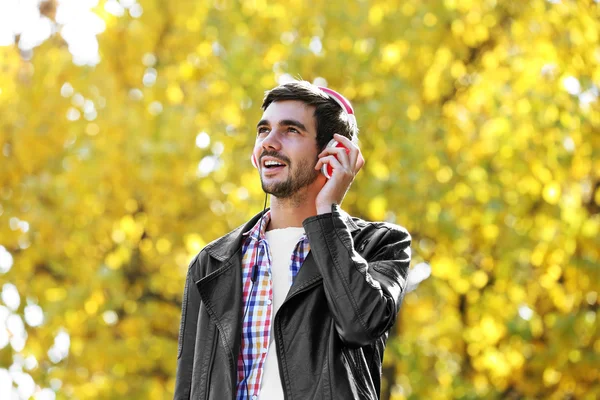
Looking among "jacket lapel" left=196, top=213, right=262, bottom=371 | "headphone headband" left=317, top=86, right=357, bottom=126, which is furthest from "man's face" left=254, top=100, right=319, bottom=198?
"jacket lapel" left=196, top=213, right=262, bottom=371

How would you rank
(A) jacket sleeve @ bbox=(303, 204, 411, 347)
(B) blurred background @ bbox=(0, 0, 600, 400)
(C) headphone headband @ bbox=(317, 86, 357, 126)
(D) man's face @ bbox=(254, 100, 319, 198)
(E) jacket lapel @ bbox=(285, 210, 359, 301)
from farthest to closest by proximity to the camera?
1. (B) blurred background @ bbox=(0, 0, 600, 400)
2. (C) headphone headband @ bbox=(317, 86, 357, 126)
3. (D) man's face @ bbox=(254, 100, 319, 198)
4. (E) jacket lapel @ bbox=(285, 210, 359, 301)
5. (A) jacket sleeve @ bbox=(303, 204, 411, 347)

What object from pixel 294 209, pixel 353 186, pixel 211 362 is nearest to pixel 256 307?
pixel 211 362

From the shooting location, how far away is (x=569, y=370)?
25.3 feet

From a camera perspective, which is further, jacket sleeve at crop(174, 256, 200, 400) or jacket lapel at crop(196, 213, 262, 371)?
jacket sleeve at crop(174, 256, 200, 400)

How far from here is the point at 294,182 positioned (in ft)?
9.29

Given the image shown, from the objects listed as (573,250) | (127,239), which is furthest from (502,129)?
(127,239)

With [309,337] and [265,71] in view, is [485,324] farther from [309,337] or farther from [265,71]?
[309,337]

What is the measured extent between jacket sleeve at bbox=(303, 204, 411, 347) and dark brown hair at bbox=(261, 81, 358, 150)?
0.97ft

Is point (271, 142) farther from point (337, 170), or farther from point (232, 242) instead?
point (232, 242)

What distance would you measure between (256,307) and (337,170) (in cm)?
48

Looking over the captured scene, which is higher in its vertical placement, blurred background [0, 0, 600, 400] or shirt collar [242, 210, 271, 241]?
blurred background [0, 0, 600, 400]

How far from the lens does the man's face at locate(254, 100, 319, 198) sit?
9.27 feet

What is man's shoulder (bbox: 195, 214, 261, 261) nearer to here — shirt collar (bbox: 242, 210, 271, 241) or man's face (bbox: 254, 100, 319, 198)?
shirt collar (bbox: 242, 210, 271, 241)

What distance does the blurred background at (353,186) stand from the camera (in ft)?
24.1
